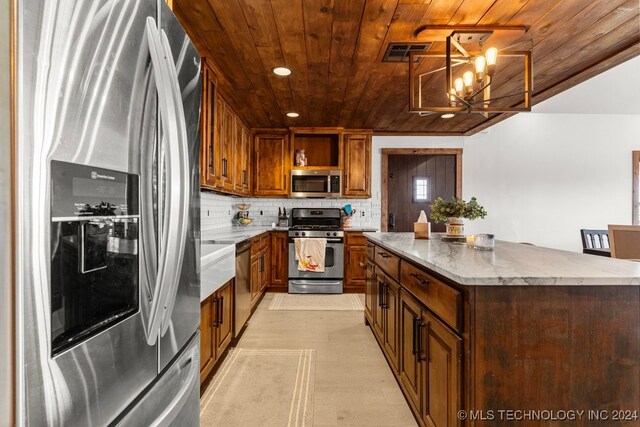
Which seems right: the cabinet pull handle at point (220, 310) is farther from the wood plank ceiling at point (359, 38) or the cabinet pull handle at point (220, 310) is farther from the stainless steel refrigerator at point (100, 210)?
the wood plank ceiling at point (359, 38)

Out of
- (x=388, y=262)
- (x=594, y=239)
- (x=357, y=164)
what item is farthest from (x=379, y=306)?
(x=594, y=239)

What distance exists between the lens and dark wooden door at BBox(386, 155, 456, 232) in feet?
17.7

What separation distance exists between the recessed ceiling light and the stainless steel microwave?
81.5 inches

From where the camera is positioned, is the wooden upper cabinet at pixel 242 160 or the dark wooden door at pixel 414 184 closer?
the wooden upper cabinet at pixel 242 160

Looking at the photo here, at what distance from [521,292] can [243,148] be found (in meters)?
3.93

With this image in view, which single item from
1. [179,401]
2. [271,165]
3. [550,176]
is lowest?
[179,401]

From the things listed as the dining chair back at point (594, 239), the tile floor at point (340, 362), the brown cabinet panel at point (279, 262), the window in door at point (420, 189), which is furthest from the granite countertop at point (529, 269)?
the window in door at point (420, 189)

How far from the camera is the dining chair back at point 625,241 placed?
10.5ft

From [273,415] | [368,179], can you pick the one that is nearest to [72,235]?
[273,415]

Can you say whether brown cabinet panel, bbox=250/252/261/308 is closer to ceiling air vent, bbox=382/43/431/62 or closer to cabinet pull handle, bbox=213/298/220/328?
cabinet pull handle, bbox=213/298/220/328

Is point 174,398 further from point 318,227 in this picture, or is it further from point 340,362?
point 318,227

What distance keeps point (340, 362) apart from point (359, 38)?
7.90 ft

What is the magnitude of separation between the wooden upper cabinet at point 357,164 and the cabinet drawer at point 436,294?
3130mm

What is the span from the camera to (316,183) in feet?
16.4
